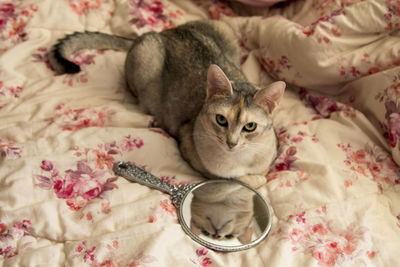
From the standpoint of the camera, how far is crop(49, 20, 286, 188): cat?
1.49m

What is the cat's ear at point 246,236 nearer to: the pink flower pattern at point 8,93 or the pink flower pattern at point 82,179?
the pink flower pattern at point 82,179

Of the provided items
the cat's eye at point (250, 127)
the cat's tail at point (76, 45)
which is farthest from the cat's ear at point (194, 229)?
the cat's tail at point (76, 45)

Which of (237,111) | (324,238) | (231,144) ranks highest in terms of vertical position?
(237,111)

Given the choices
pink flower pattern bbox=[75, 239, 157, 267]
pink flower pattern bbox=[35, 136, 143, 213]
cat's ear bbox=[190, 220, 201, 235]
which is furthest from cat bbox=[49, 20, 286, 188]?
pink flower pattern bbox=[75, 239, 157, 267]

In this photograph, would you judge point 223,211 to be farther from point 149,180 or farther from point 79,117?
point 79,117

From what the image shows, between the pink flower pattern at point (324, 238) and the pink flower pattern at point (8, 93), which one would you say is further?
the pink flower pattern at point (8, 93)

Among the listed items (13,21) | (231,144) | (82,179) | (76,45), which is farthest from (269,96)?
(13,21)

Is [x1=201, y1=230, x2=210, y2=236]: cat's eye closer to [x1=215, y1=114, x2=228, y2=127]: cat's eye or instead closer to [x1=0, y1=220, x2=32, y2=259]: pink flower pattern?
[x1=215, y1=114, x2=228, y2=127]: cat's eye

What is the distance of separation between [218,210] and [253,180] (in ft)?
0.83

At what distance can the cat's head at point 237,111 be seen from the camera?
4.80 ft

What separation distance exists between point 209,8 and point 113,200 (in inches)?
69.8

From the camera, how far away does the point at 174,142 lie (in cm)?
194

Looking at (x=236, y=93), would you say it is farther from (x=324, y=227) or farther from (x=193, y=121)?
(x=324, y=227)

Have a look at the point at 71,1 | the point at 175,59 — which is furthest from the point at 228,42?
the point at 71,1
